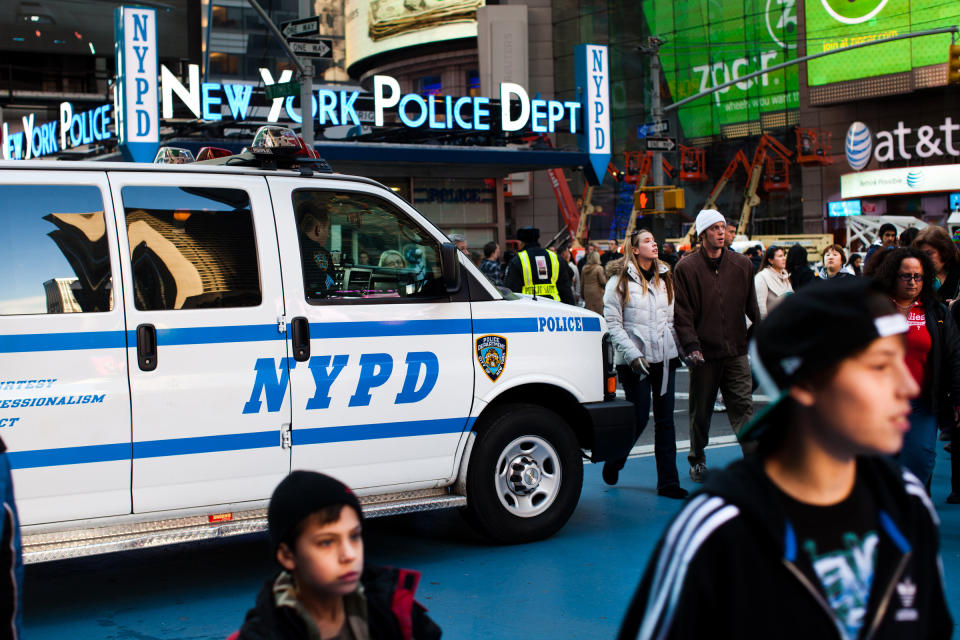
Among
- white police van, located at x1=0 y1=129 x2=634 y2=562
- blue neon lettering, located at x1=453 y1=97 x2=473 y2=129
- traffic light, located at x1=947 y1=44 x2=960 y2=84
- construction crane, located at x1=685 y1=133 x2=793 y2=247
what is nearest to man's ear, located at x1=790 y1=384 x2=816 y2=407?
white police van, located at x1=0 y1=129 x2=634 y2=562

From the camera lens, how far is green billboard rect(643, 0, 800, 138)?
53.4 m

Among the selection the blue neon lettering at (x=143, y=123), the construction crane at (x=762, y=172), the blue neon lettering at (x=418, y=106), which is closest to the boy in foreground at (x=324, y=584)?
the blue neon lettering at (x=143, y=123)

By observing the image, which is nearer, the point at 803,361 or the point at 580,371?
the point at 803,361

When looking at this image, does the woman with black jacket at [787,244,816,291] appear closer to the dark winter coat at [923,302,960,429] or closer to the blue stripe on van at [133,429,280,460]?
the dark winter coat at [923,302,960,429]

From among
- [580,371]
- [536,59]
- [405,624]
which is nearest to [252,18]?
[536,59]

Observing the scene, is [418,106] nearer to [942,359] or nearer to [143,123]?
[143,123]

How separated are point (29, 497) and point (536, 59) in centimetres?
5943

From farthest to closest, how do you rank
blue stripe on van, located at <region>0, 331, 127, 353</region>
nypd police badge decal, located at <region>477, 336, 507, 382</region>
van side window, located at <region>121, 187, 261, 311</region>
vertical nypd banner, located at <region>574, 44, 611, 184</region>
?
vertical nypd banner, located at <region>574, 44, 611, 184</region>
nypd police badge decal, located at <region>477, 336, 507, 382</region>
van side window, located at <region>121, 187, 261, 311</region>
blue stripe on van, located at <region>0, 331, 127, 353</region>

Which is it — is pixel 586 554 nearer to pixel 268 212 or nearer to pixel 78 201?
pixel 268 212

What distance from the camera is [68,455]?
17.4ft

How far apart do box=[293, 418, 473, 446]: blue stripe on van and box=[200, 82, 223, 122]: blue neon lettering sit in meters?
19.0

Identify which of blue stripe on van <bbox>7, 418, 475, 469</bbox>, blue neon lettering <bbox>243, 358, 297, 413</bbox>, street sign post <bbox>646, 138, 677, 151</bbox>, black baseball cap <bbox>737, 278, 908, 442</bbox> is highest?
street sign post <bbox>646, 138, 677, 151</bbox>

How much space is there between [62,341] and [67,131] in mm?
22494

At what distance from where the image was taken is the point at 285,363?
19.3 ft
